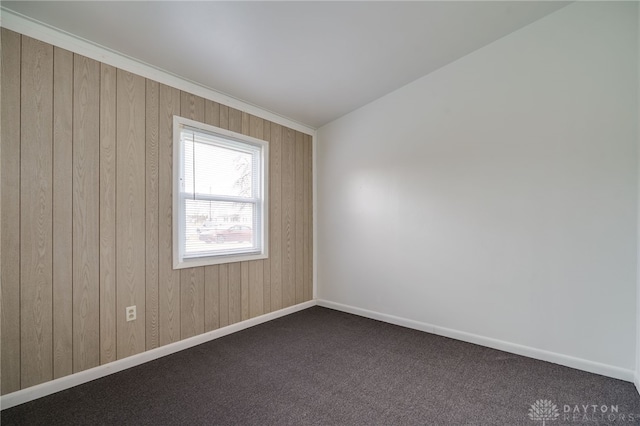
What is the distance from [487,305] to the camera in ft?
9.07

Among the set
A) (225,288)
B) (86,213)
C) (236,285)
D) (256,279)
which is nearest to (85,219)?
(86,213)

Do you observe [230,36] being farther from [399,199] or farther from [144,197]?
[399,199]

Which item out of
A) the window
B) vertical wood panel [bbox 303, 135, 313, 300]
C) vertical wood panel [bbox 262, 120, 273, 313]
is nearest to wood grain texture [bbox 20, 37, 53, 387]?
the window

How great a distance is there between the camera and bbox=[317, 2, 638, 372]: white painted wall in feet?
7.26

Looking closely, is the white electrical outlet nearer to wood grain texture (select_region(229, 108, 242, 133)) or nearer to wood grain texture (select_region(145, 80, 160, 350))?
wood grain texture (select_region(145, 80, 160, 350))

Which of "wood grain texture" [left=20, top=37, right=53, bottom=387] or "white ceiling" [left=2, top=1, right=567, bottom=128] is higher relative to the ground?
"white ceiling" [left=2, top=1, right=567, bottom=128]

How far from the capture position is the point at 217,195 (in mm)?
3021

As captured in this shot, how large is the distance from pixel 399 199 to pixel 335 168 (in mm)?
1036

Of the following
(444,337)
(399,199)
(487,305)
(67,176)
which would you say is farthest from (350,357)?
(67,176)

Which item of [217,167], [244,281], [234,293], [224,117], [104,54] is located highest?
[104,54]

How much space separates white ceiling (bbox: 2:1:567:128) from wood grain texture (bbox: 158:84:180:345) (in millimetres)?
340

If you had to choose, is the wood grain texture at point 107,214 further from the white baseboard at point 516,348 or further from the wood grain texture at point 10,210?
the white baseboard at point 516,348

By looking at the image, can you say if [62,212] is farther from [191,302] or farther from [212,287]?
[212,287]

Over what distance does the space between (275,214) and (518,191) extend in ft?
8.26
